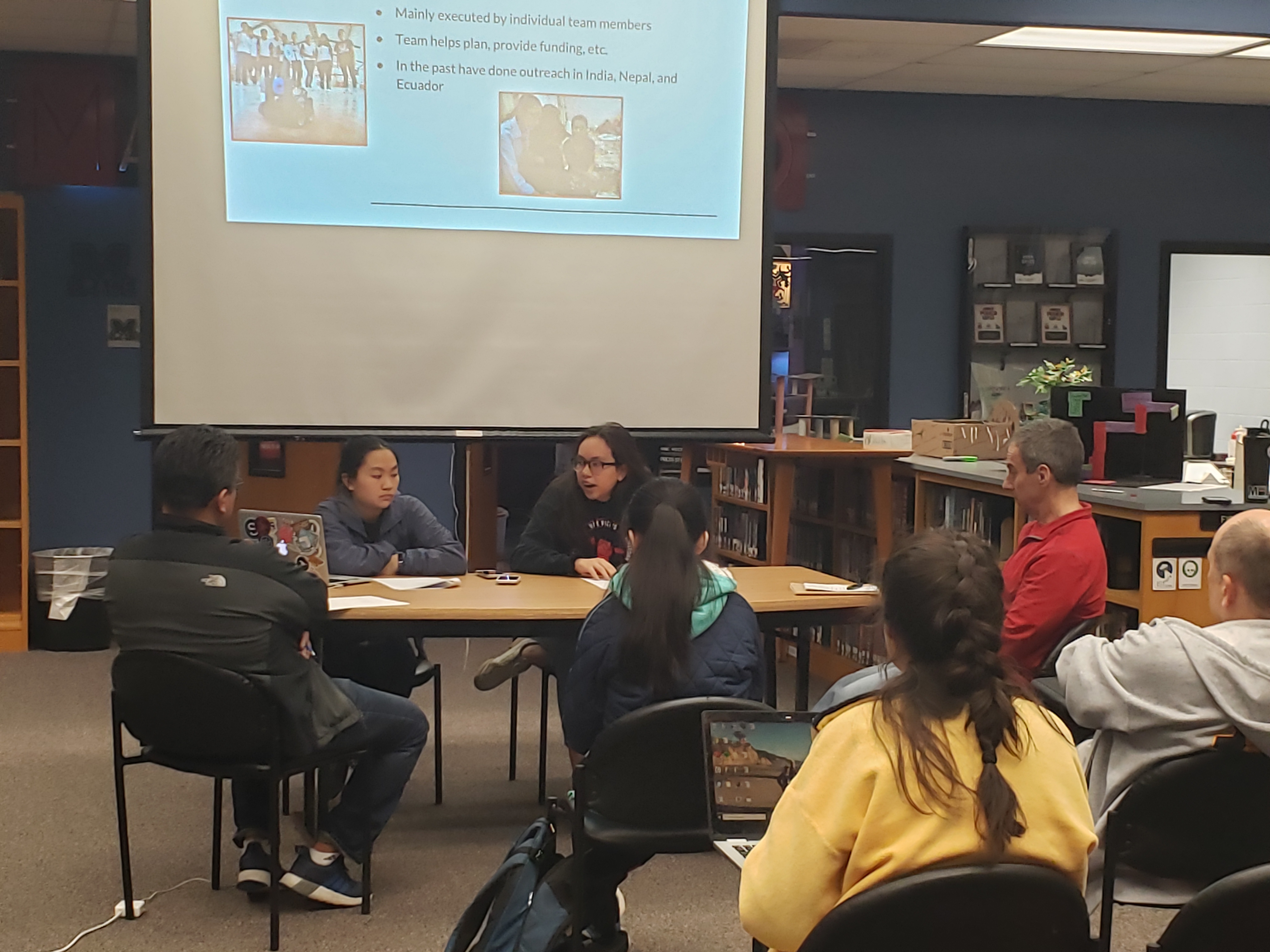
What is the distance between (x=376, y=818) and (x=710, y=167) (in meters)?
2.28

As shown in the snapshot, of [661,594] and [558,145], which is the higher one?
[558,145]

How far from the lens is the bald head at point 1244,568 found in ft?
7.22

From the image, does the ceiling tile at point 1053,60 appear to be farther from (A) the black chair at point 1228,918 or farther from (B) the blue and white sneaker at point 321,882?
(A) the black chair at point 1228,918

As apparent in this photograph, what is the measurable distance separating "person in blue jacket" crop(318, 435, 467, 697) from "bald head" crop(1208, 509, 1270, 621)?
2193 mm

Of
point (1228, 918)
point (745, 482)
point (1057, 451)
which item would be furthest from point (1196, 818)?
point (745, 482)

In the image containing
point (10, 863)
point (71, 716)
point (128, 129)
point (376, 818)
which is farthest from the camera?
point (128, 129)

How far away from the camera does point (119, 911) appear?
3090 millimetres

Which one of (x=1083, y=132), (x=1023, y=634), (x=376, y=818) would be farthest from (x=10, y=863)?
(x=1083, y=132)

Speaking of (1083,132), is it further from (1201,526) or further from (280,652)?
(280,652)

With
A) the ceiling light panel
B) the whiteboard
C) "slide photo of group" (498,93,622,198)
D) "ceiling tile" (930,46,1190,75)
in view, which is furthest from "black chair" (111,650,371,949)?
the whiteboard

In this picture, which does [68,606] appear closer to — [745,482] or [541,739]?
[541,739]

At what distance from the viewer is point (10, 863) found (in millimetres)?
3414

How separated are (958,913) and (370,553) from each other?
2684mm

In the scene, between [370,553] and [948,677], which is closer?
[948,677]
